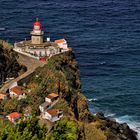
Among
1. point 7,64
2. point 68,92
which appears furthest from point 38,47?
point 68,92

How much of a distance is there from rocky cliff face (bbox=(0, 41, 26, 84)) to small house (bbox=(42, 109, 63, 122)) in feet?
33.3

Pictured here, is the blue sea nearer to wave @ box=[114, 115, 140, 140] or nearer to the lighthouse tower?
wave @ box=[114, 115, 140, 140]

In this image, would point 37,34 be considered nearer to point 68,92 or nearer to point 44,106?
point 68,92

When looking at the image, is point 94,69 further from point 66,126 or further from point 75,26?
point 66,126

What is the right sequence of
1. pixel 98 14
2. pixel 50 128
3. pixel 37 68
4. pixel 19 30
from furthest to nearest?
1. pixel 98 14
2. pixel 19 30
3. pixel 37 68
4. pixel 50 128

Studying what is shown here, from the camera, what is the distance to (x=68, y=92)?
209 ft

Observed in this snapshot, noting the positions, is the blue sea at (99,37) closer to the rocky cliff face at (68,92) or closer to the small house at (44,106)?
the rocky cliff face at (68,92)

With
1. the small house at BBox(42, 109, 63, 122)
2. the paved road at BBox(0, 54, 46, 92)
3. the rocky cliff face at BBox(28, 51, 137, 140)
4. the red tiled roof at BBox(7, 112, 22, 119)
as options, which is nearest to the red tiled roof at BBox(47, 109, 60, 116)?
the small house at BBox(42, 109, 63, 122)

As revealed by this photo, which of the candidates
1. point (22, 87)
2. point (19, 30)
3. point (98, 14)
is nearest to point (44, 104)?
point (22, 87)

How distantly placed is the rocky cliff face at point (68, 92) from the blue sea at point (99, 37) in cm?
1543

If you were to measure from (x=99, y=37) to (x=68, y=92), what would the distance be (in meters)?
62.1

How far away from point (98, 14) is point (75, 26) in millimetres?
15642

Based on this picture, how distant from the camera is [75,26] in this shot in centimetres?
13212

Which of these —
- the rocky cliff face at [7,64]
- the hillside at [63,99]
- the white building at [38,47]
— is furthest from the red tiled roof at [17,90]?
the white building at [38,47]
